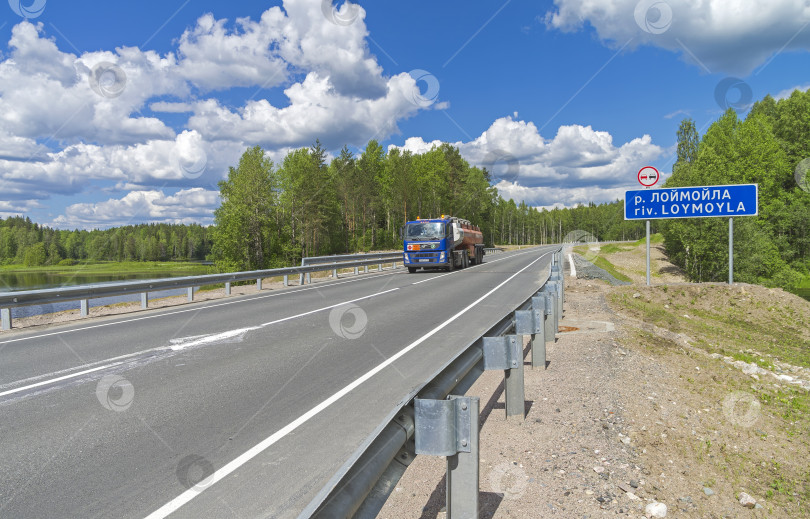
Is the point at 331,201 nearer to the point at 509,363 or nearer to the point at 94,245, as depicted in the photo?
the point at 509,363

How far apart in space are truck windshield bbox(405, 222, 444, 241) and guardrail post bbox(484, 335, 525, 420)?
2197cm

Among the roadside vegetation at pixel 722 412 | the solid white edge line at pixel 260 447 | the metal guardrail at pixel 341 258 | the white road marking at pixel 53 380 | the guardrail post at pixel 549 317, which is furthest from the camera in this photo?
the metal guardrail at pixel 341 258

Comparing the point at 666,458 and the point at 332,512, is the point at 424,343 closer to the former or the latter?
the point at 666,458

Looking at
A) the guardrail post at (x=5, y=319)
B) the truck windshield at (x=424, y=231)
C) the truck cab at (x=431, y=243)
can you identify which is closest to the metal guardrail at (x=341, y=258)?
the truck cab at (x=431, y=243)

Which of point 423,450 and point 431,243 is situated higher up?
point 431,243

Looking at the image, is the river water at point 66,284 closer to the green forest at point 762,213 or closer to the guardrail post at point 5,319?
the guardrail post at point 5,319

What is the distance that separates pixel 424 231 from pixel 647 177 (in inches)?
500

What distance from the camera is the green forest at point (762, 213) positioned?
125 feet

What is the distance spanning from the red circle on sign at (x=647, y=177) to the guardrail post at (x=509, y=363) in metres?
14.2

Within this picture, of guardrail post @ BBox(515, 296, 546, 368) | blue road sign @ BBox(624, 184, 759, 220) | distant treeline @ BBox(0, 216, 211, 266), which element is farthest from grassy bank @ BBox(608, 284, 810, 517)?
distant treeline @ BBox(0, 216, 211, 266)

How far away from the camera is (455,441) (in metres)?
2.65

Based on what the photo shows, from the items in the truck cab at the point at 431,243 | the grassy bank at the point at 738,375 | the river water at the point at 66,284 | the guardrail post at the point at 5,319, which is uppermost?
the truck cab at the point at 431,243

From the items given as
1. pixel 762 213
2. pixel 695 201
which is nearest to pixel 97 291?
pixel 695 201

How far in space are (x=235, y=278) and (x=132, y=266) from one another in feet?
470
